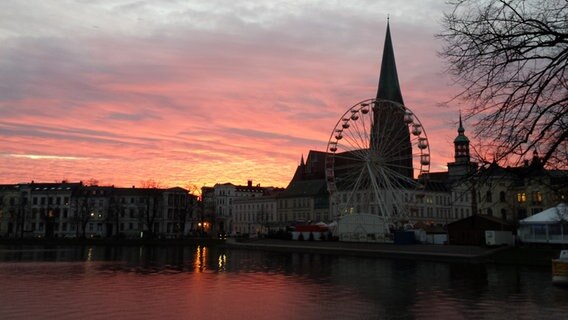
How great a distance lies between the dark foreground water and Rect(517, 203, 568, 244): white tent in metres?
27.3

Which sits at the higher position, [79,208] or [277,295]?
[79,208]

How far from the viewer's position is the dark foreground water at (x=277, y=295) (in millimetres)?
19062

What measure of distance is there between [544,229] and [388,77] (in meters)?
96.0

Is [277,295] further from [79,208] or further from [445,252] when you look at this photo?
[79,208]

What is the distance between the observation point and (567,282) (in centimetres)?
2891

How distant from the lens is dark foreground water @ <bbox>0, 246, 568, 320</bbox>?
1906cm

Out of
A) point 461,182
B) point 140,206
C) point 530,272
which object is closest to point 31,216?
point 140,206

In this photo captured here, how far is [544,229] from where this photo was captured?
207 ft

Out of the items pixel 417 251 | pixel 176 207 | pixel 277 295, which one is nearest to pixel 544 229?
pixel 417 251

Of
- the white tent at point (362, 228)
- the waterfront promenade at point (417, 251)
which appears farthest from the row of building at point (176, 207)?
the waterfront promenade at point (417, 251)

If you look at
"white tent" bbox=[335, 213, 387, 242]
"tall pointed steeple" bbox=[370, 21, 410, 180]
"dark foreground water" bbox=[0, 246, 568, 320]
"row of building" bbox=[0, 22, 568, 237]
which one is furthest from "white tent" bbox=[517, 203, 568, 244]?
"row of building" bbox=[0, 22, 568, 237]

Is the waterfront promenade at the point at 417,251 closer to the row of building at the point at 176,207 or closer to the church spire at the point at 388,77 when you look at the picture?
the row of building at the point at 176,207

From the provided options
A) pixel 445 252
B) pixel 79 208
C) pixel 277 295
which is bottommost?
pixel 277 295

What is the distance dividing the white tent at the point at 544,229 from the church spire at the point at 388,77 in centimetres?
8988
